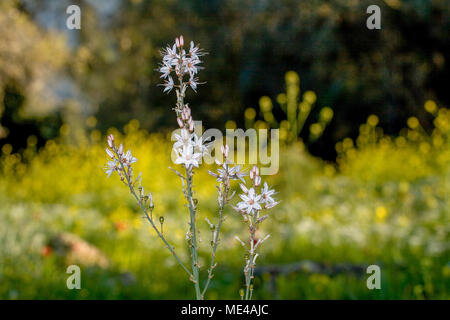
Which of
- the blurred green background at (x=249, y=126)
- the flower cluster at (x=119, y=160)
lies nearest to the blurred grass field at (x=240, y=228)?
the blurred green background at (x=249, y=126)

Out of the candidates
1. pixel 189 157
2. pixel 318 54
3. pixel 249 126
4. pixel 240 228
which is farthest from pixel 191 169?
pixel 318 54

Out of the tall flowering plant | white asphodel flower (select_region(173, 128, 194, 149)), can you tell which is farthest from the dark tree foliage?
white asphodel flower (select_region(173, 128, 194, 149))

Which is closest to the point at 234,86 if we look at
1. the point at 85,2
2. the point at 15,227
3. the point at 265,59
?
the point at 265,59

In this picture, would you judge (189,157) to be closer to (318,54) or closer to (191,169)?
(191,169)

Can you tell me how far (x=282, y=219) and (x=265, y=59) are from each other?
5721mm

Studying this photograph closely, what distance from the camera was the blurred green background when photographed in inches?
152

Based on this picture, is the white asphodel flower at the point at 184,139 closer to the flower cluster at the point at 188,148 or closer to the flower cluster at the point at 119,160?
the flower cluster at the point at 188,148

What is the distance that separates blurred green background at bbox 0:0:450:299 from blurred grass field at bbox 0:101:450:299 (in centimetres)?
2

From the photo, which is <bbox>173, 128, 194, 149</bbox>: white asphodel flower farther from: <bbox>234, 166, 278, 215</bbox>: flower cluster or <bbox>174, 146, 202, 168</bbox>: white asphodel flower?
<bbox>234, 166, 278, 215</bbox>: flower cluster

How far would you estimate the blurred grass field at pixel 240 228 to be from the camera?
3367 mm

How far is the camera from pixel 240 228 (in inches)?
222

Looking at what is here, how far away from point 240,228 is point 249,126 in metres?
4.60

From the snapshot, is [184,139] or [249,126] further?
[249,126]
